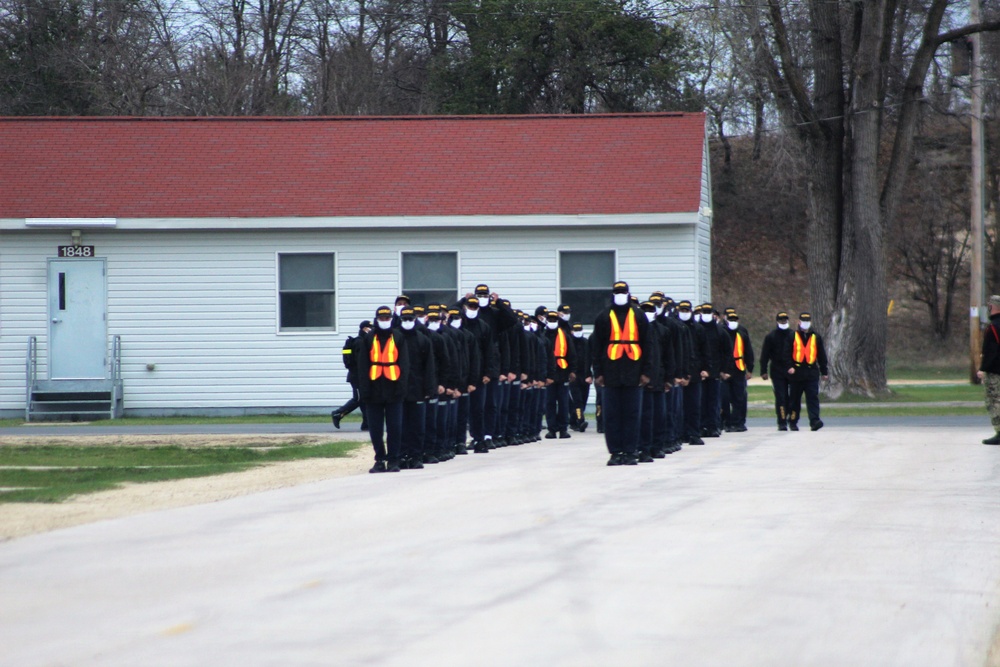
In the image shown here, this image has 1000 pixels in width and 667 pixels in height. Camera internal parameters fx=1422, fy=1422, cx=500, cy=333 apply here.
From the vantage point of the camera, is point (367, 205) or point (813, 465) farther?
point (367, 205)

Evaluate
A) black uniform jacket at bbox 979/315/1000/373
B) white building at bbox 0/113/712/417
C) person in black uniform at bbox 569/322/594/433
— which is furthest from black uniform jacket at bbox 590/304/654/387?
white building at bbox 0/113/712/417

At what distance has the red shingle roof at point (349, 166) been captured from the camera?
27.6 metres

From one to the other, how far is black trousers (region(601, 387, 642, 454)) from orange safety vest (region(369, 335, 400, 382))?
2.48 m

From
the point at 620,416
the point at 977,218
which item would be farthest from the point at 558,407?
the point at 977,218

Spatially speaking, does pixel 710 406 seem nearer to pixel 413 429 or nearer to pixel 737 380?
pixel 737 380

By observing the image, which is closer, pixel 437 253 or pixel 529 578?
pixel 529 578

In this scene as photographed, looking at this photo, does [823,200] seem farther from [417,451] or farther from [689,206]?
[417,451]

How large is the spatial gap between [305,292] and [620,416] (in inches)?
500

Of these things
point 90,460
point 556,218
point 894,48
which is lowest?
point 90,460

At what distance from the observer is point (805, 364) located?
22875 mm

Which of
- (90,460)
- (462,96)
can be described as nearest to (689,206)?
(90,460)

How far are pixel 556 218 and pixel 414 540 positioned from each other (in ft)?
58.2

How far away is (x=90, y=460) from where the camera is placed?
17688 mm

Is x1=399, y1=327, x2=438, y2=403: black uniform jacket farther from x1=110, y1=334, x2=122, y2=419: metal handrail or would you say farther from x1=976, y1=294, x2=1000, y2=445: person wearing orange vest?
x1=110, y1=334, x2=122, y2=419: metal handrail
